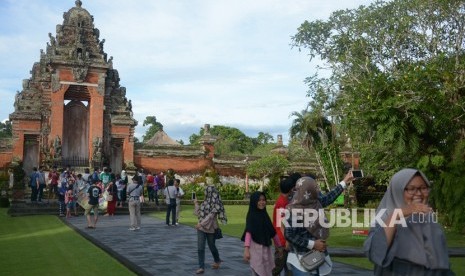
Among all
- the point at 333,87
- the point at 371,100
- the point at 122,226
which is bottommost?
the point at 122,226

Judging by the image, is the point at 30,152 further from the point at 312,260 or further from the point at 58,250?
the point at 312,260

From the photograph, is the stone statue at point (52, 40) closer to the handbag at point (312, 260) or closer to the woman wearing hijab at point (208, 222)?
the woman wearing hijab at point (208, 222)

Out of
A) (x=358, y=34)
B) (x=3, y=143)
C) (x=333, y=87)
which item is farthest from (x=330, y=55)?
(x=3, y=143)

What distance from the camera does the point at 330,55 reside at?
2606 cm

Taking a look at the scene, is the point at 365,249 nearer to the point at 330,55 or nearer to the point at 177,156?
the point at 330,55

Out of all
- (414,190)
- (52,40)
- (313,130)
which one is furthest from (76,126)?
(414,190)

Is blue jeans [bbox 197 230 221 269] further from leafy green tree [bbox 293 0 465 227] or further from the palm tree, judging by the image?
the palm tree

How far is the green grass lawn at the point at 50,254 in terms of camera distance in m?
8.78

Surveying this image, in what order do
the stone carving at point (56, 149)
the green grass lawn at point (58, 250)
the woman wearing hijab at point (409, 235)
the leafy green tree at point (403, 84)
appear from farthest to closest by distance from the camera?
1. the stone carving at point (56, 149)
2. the leafy green tree at point (403, 84)
3. the green grass lawn at point (58, 250)
4. the woman wearing hijab at point (409, 235)

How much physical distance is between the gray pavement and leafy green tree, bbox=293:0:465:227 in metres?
5.81

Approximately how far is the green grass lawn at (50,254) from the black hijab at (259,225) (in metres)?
3.06

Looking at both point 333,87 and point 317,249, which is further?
point 333,87

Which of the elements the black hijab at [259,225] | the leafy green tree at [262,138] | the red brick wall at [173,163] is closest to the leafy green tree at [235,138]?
the leafy green tree at [262,138]

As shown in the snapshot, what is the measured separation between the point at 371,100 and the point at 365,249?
12.1 meters
